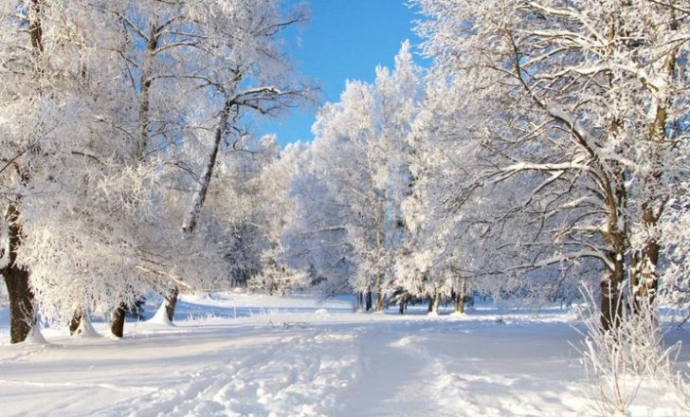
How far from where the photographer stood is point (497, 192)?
34.3 ft

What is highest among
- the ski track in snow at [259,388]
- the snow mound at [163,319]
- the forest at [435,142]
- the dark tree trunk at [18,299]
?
the forest at [435,142]

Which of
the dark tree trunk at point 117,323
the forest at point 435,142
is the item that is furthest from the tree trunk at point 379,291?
the dark tree trunk at point 117,323

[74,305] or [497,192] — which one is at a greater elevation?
[497,192]

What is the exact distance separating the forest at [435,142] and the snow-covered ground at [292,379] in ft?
3.64

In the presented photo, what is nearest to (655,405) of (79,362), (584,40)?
(584,40)

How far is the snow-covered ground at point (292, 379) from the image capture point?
5.28 metres

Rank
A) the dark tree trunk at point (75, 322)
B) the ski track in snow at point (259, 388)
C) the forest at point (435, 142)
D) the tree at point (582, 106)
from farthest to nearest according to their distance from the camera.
A: the dark tree trunk at point (75, 322), the forest at point (435, 142), the tree at point (582, 106), the ski track in snow at point (259, 388)

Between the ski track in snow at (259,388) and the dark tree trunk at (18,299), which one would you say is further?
the dark tree trunk at (18,299)

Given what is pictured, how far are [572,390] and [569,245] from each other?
4776 millimetres

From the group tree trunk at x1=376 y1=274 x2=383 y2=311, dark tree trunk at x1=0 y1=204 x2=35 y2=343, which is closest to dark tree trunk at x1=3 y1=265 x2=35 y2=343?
dark tree trunk at x1=0 y1=204 x2=35 y2=343

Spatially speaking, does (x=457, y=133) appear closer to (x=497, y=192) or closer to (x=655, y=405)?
(x=497, y=192)

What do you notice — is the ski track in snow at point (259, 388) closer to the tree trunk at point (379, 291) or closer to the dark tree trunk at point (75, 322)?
the dark tree trunk at point (75, 322)

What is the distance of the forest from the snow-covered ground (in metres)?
1.11

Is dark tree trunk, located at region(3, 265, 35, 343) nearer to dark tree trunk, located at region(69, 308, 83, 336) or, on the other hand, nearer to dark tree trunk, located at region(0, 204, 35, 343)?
dark tree trunk, located at region(0, 204, 35, 343)
